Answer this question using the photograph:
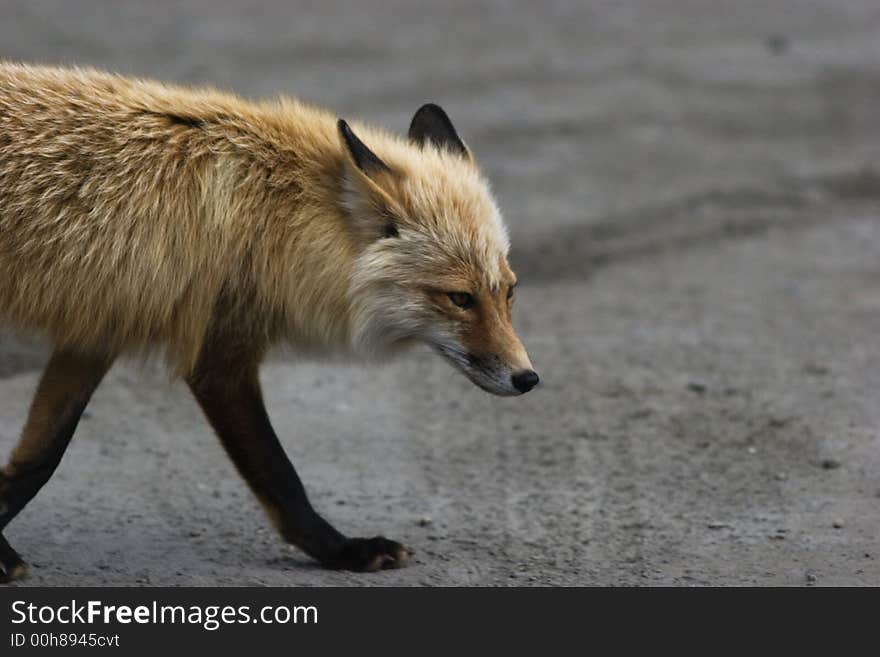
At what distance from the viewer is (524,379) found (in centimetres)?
488

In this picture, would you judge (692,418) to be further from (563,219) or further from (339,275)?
(563,219)

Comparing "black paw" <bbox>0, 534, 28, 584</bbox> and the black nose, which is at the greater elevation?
the black nose

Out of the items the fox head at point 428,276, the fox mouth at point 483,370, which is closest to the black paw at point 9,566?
the fox head at point 428,276

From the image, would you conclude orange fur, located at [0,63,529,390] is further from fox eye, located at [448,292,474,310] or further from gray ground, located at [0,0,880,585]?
gray ground, located at [0,0,880,585]

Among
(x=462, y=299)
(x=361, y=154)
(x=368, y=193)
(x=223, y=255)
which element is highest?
(x=361, y=154)

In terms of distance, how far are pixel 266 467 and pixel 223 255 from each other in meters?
0.83

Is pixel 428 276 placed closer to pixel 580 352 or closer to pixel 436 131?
pixel 436 131

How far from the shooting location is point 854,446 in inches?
256

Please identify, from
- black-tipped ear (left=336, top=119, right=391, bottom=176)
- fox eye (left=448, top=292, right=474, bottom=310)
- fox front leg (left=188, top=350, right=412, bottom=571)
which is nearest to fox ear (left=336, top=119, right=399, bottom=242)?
black-tipped ear (left=336, top=119, right=391, bottom=176)

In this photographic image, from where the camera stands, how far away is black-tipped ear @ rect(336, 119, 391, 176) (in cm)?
489

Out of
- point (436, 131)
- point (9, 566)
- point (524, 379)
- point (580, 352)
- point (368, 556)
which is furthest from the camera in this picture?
point (580, 352)

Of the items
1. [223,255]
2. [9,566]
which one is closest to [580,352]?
[223,255]

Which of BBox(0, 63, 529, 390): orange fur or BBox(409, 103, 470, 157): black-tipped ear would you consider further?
BBox(409, 103, 470, 157): black-tipped ear
